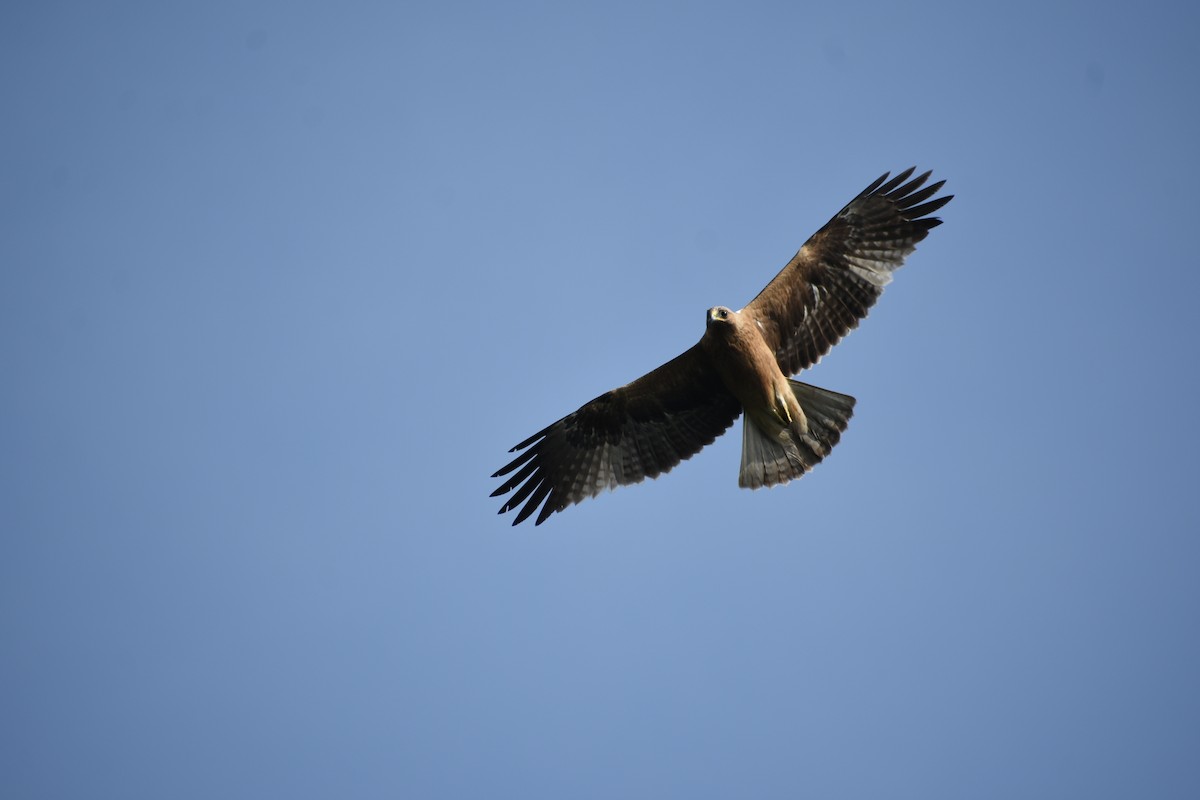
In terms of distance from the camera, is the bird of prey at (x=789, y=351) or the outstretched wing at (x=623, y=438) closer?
the bird of prey at (x=789, y=351)

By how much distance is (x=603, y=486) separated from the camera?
9.80m

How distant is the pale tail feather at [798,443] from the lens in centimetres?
891

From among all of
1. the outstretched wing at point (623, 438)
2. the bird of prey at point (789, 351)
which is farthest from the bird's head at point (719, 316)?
the outstretched wing at point (623, 438)

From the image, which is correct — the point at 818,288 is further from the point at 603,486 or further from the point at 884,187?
the point at 603,486

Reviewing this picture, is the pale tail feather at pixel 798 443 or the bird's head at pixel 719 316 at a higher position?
the bird's head at pixel 719 316

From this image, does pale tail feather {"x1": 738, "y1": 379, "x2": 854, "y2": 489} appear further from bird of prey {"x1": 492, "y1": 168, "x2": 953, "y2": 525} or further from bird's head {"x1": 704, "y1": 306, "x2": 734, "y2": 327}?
bird's head {"x1": 704, "y1": 306, "x2": 734, "y2": 327}

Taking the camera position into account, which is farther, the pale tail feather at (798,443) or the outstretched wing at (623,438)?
the outstretched wing at (623,438)

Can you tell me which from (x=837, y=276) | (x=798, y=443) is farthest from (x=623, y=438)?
(x=837, y=276)

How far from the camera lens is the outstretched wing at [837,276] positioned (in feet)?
29.5

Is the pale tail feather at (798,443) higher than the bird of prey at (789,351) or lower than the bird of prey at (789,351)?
lower

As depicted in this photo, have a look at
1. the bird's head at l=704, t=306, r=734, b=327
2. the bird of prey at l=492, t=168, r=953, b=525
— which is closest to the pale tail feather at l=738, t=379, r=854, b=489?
the bird of prey at l=492, t=168, r=953, b=525

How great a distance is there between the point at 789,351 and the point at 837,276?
2.58ft

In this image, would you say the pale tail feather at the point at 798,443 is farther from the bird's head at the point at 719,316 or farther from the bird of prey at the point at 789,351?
the bird's head at the point at 719,316

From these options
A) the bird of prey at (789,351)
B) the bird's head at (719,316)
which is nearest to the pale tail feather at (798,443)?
the bird of prey at (789,351)
